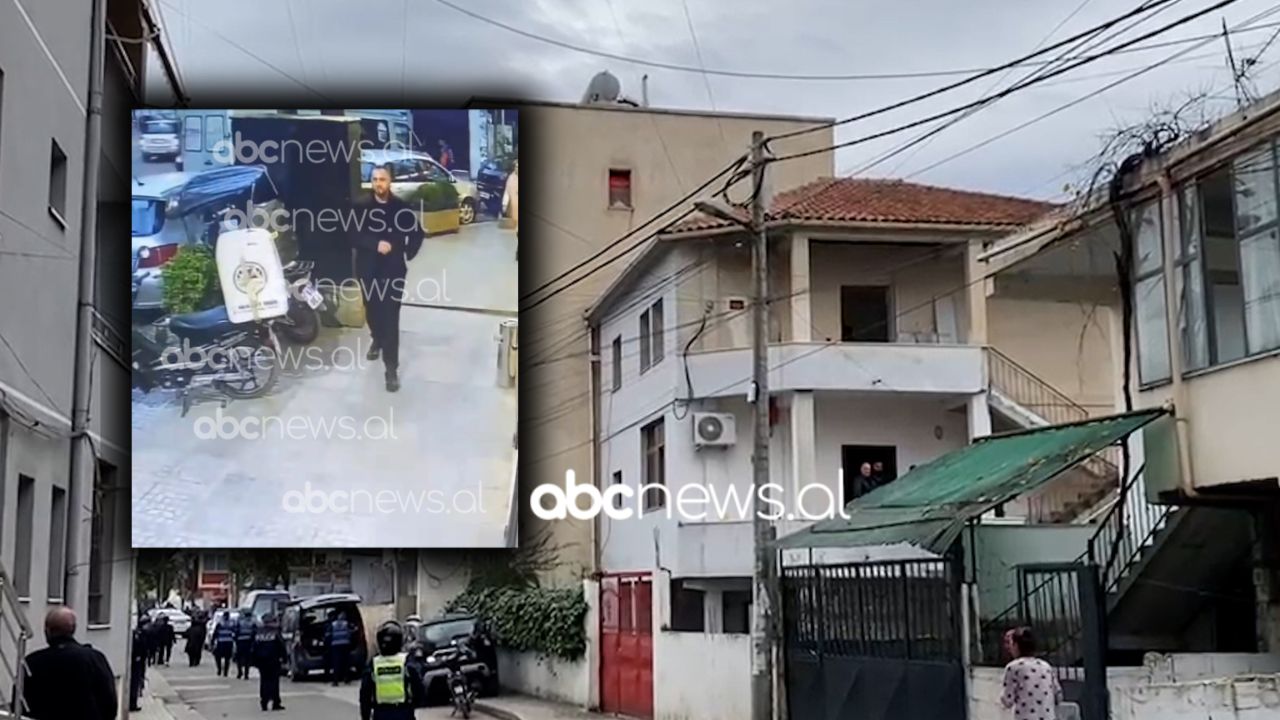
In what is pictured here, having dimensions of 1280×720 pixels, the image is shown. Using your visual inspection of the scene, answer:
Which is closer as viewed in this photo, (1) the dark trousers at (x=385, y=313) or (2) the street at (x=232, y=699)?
(1) the dark trousers at (x=385, y=313)

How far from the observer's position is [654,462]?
29.0m

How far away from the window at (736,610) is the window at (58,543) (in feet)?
47.2

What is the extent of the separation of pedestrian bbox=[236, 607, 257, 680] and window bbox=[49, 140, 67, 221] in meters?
20.4

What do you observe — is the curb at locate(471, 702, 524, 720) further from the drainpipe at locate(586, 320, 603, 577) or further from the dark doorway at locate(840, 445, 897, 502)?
the drainpipe at locate(586, 320, 603, 577)

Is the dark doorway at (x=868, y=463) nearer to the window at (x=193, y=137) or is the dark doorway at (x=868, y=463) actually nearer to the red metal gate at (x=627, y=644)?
the red metal gate at (x=627, y=644)

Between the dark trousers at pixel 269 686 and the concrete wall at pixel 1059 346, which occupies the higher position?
the concrete wall at pixel 1059 346

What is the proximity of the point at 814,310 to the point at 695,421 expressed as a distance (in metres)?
3.05

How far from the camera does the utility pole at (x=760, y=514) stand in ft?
56.4

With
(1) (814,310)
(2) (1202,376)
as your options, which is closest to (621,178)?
(1) (814,310)

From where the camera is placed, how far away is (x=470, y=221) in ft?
57.8

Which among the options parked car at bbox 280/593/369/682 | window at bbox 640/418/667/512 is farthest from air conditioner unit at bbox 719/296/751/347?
parked car at bbox 280/593/369/682

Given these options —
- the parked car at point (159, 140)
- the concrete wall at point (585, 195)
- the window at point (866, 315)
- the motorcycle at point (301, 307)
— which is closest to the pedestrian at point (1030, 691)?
the motorcycle at point (301, 307)

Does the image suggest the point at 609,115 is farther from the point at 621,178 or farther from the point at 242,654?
the point at 242,654

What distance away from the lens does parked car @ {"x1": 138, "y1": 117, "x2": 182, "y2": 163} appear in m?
17.7
